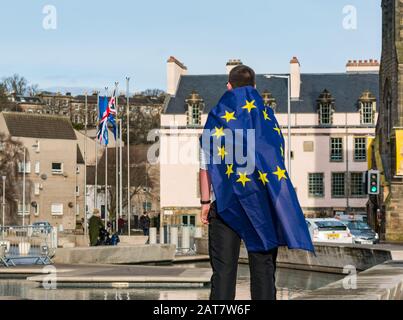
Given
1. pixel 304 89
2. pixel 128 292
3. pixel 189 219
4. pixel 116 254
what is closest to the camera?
pixel 128 292

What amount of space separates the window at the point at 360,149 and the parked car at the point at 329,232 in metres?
48.1

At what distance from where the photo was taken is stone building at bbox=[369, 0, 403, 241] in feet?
157

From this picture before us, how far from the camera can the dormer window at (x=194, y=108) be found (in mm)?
87562

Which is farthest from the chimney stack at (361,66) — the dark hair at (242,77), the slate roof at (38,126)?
the dark hair at (242,77)

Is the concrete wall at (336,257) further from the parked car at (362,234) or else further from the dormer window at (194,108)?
the dormer window at (194,108)

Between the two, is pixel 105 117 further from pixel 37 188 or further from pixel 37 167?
pixel 37 167

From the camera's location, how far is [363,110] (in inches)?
3398

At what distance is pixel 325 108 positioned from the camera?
86688mm

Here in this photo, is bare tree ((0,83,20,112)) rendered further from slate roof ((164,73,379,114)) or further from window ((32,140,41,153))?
slate roof ((164,73,379,114))

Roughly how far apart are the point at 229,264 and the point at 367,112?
79151mm

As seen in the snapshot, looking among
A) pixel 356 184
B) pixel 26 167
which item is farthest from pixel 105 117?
pixel 26 167

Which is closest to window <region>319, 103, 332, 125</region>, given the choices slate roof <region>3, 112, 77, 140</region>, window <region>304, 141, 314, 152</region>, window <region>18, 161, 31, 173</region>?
window <region>304, 141, 314, 152</region>

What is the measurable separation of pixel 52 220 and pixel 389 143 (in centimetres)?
5347
